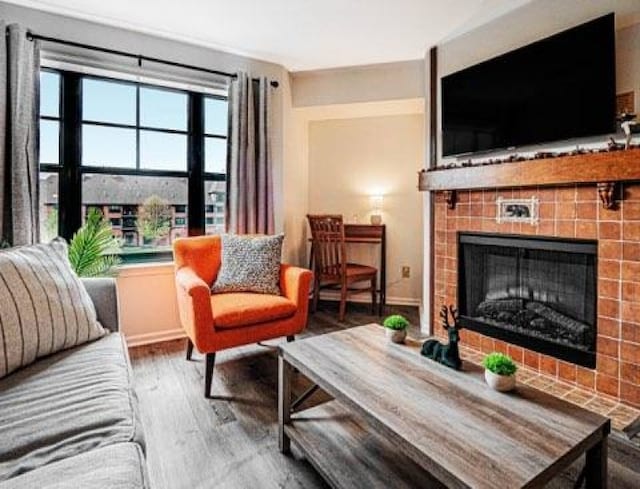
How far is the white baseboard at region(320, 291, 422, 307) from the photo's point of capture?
4.14m

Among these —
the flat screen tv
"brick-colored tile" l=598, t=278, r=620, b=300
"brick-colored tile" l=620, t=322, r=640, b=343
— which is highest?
the flat screen tv

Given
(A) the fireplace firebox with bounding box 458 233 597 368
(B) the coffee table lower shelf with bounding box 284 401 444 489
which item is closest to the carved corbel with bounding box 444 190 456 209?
(A) the fireplace firebox with bounding box 458 233 597 368

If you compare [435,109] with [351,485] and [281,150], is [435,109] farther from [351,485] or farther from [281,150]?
[351,485]

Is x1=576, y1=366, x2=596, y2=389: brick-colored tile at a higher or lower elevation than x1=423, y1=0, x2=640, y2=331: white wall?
lower

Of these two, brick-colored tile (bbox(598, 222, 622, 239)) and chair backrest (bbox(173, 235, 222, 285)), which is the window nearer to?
chair backrest (bbox(173, 235, 222, 285))

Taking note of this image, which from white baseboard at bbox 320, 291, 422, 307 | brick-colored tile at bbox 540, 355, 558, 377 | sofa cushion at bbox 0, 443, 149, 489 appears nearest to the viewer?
sofa cushion at bbox 0, 443, 149, 489

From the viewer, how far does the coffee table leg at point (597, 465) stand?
107 cm

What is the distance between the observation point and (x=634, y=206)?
1.90 m

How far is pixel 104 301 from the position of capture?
1807 mm

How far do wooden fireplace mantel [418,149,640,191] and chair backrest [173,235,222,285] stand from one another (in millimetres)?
1682

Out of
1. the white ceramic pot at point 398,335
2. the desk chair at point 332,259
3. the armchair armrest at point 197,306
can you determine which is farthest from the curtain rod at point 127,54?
the white ceramic pot at point 398,335

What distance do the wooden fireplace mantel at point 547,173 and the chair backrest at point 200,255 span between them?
1682mm

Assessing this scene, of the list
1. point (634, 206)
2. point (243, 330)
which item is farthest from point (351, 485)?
point (634, 206)

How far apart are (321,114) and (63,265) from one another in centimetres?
293
